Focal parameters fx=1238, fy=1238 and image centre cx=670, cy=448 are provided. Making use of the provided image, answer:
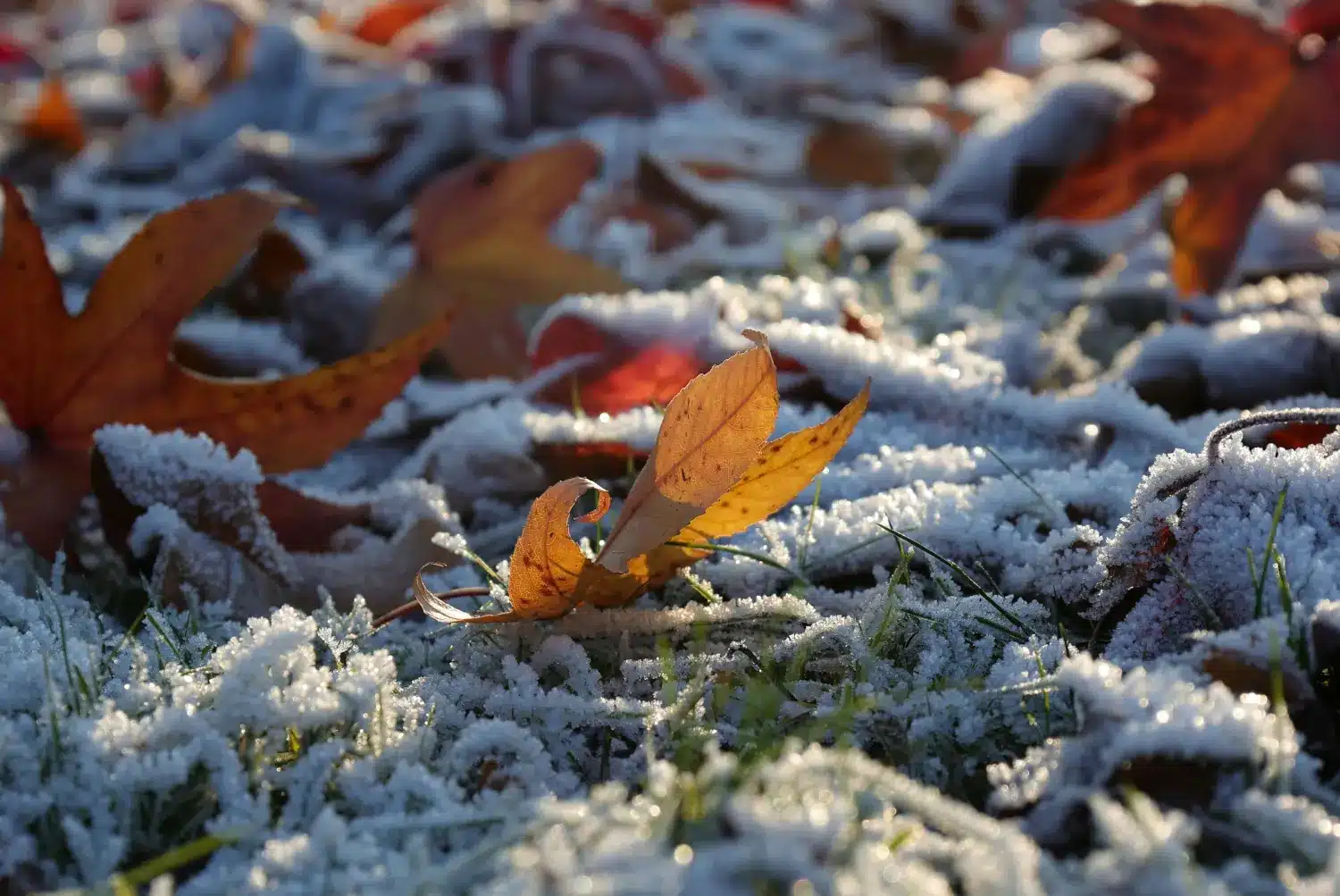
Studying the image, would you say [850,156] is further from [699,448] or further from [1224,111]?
[699,448]

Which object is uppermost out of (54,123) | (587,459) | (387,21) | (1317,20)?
(1317,20)

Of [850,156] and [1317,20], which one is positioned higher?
[1317,20]

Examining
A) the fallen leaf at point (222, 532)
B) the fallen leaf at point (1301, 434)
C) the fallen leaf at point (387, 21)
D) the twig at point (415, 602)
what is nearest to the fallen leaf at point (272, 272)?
the fallen leaf at point (222, 532)

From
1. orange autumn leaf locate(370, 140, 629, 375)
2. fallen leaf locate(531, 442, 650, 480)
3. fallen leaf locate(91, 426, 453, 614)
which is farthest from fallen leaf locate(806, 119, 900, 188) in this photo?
fallen leaf locate(91, 426, 453, 614)

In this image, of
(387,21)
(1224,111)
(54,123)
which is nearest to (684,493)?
(1224,111)

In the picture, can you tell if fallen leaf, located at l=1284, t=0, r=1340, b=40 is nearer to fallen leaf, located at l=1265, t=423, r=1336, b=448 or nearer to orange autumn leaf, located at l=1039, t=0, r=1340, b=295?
orange autumn leaf, located at l=1039, t=0, r=1340, b=295

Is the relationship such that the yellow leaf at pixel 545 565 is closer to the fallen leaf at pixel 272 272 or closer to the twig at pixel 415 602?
the twig at pixel 415 602
